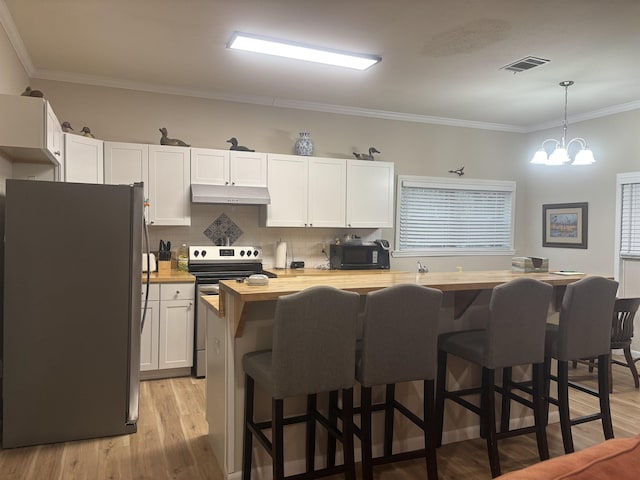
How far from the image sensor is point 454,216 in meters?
6.31

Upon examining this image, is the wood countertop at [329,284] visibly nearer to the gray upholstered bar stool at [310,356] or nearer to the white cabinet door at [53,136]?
the gray upholstered bar stool at [310,356]

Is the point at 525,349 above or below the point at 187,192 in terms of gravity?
below

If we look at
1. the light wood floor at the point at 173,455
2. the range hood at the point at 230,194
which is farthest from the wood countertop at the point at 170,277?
the light wood floor at the point at 173,455

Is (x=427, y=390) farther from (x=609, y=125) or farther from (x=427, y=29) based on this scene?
(x=609, y=125)

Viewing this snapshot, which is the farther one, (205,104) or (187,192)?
(205,104)

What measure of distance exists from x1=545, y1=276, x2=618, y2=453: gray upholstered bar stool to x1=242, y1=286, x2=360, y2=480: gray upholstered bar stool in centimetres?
136

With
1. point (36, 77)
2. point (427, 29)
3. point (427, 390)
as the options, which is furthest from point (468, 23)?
point (36, 77)

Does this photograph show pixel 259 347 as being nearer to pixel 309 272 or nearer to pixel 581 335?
pixel 581 335

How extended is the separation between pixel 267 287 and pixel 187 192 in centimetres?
250

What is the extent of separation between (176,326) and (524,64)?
373cm

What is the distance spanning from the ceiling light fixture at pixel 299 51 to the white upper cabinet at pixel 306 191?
1352mm

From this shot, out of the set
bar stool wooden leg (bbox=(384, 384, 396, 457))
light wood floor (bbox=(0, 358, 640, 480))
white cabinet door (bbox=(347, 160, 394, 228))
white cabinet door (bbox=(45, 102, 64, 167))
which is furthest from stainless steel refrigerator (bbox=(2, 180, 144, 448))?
white cabinet door (bbox=(347, 160, 394, 228))

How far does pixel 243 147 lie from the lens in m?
4.97

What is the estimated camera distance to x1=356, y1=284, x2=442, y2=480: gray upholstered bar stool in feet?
7.82
